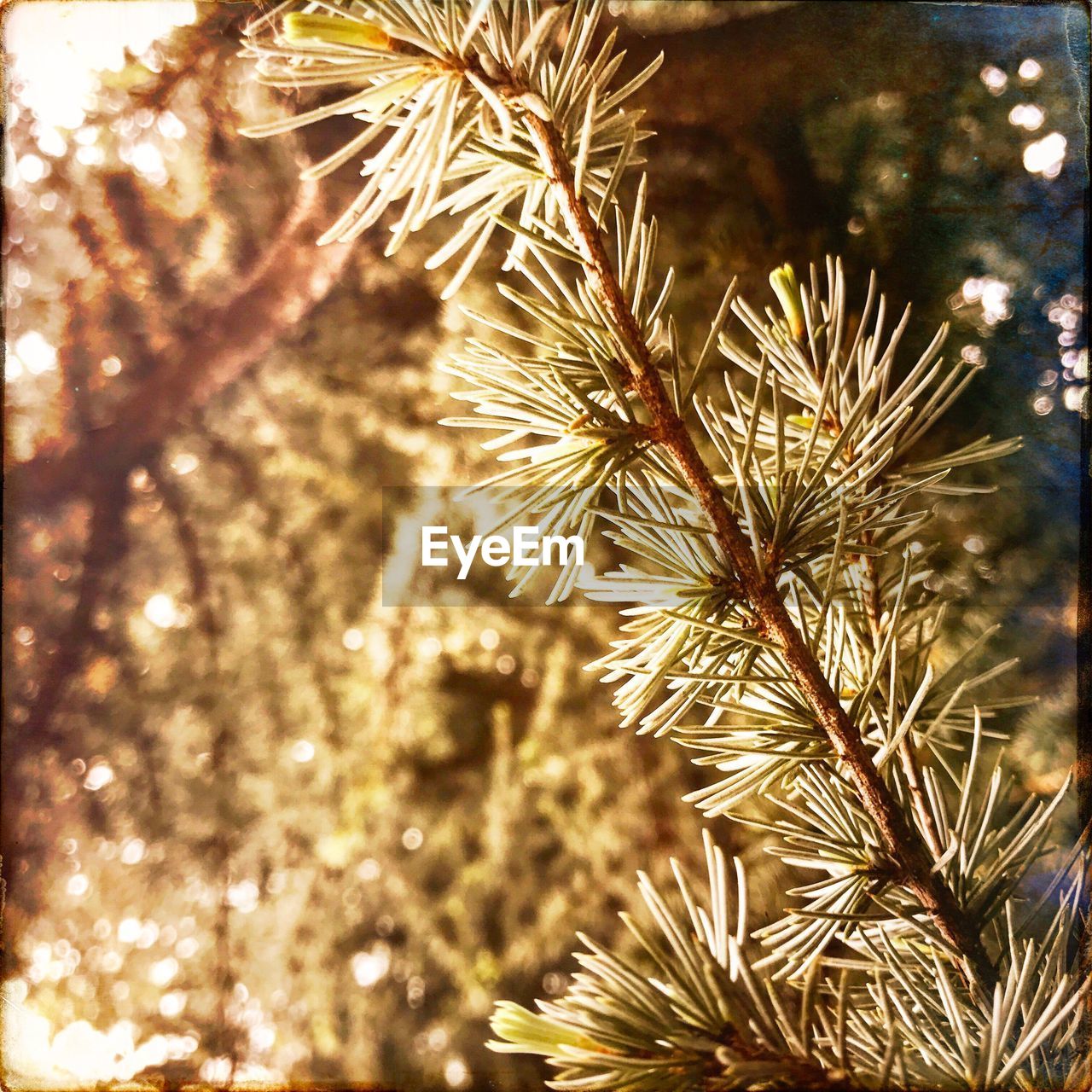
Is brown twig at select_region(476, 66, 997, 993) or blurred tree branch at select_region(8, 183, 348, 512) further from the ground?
blurred tree branch at select_region(8, 183, 348, 512)

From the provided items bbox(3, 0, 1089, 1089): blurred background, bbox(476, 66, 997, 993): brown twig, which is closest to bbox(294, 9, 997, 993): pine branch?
bbox(476, 66, 997, 993): brown twig

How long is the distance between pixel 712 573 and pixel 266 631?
1.61ft

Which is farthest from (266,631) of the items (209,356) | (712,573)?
(712,573)

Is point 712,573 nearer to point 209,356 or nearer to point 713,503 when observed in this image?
point 713,503

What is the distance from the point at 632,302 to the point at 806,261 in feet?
1.22

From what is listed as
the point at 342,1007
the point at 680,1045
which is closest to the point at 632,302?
the point at 680,1045

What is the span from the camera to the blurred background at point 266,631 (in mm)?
537

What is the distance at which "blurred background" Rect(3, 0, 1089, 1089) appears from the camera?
1.76 feet

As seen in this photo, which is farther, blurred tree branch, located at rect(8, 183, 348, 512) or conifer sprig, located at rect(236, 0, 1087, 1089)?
blurred tree branch, located at rect(8, 183, 348, 512)

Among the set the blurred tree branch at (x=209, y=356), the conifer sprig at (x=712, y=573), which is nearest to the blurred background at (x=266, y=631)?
the blurred tree branch at (x=209, y=356)

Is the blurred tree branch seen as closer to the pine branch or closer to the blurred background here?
the blurred background

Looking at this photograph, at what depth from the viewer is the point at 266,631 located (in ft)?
1.96

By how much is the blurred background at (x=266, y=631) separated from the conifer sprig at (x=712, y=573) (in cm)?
31

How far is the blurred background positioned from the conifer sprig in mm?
312
